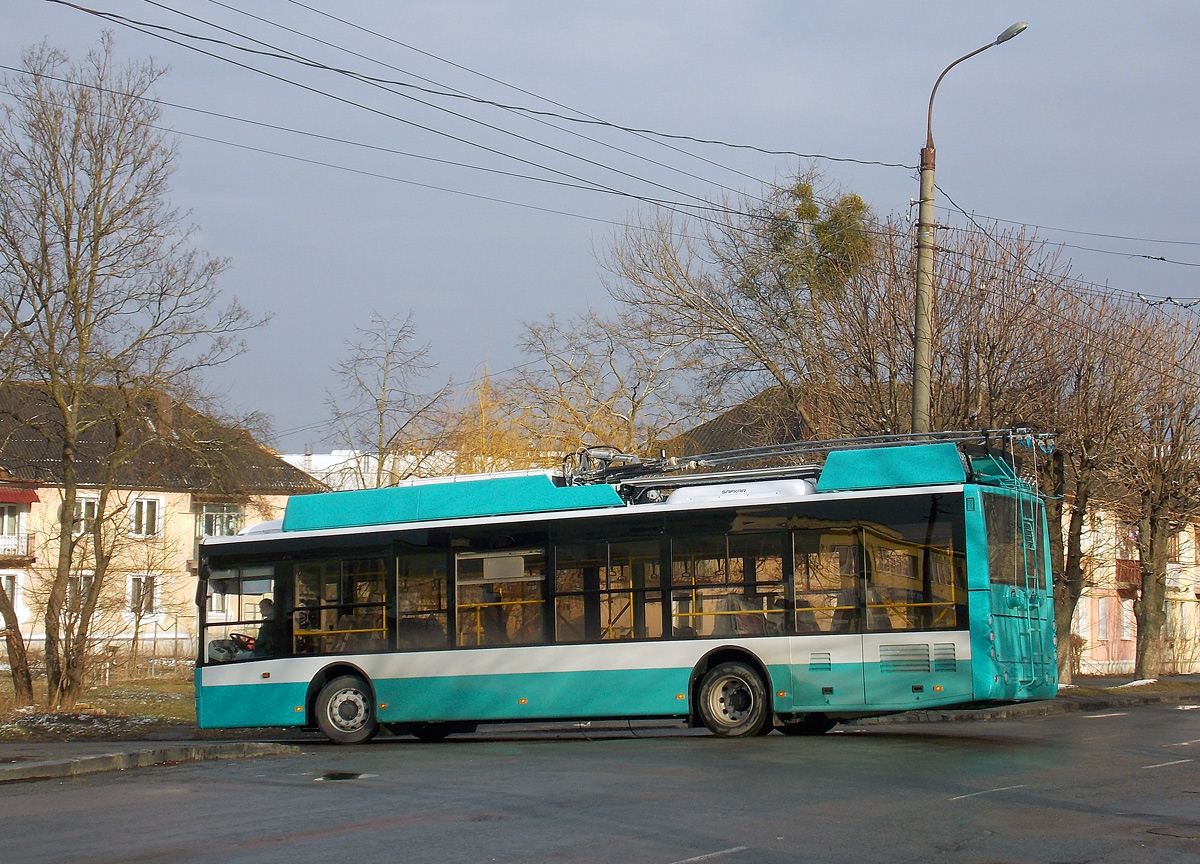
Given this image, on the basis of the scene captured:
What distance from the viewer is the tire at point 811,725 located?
17.0 m

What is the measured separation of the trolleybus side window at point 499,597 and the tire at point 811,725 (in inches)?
134

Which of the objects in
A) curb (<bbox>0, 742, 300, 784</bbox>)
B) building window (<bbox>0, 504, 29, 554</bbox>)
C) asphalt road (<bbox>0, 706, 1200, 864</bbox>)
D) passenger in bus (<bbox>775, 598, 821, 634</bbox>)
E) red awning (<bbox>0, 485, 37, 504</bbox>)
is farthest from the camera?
building window (<bbox>0, 504, 29, 554</bbox>)

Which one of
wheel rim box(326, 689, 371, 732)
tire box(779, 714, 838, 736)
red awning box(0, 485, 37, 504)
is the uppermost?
red awning box(0, 485, 37, 504)

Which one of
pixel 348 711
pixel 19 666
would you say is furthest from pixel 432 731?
pixel 19 666

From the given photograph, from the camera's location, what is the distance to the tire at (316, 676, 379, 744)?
1762 centimetres

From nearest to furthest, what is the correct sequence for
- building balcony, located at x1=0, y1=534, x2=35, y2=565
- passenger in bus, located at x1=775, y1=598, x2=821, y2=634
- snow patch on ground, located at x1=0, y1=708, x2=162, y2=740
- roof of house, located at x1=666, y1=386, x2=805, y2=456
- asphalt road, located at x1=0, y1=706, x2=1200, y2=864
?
asphalt road, located at x1=0, y1=706, x2=1200, y2=864
passenger in bus, located at x1=775, y1=598, x2=821, y2=634
snow patch on ground, located at x1=0, y1=708, x2=162, y2=740
roof of house, located at x1=666, y1=386, x2=805, y2=456
building balcony, located at x1=0, y1=534, x2=35, y2=565

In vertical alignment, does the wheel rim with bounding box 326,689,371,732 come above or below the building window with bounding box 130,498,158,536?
below

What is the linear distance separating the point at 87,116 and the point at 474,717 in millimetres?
13822

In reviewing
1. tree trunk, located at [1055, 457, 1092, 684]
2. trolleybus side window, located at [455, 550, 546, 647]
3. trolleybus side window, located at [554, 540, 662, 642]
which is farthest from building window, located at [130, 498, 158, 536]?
trolleybus side window, located at [554, 540, 662, 642]

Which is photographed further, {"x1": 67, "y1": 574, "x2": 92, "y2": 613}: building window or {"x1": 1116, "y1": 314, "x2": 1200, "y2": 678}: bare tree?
{"x1": 1116, "y1": 314, "x2": 1200, "y2": 678}: bare tree

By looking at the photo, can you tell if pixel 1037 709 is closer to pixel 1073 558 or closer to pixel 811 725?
pixel 1073 558

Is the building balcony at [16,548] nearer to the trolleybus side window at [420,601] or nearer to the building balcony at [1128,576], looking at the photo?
the trolleybus side window at [420,601]

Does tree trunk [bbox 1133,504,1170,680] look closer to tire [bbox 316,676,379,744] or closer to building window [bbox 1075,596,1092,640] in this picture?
building window [bbox 1075,596,1092,640]

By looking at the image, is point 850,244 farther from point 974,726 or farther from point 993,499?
point 993,499
